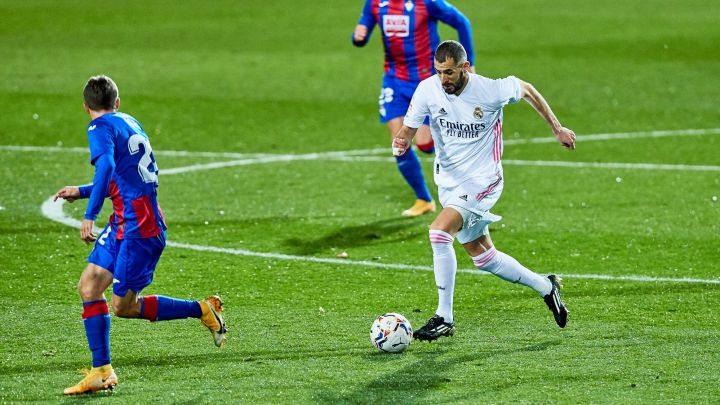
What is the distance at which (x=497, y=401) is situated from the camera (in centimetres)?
664

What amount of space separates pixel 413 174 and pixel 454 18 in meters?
1.56

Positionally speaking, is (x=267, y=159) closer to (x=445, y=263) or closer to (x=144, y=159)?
(x=445, y=263)

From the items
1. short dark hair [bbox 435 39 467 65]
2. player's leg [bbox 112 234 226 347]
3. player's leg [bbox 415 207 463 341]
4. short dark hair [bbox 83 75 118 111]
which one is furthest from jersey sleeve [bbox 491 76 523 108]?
short dark hair [bbox 83 75 118 111]

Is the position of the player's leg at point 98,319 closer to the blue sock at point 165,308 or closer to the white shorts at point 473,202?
the blue sock at point 165,308

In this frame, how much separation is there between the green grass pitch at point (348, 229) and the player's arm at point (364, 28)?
163cm

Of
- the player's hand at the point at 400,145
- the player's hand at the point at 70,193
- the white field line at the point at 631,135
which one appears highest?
the player's hand at the point at 70,193

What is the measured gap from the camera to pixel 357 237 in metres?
10.9

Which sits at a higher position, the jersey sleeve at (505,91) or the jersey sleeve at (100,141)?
the jersey sleeve at (100,141)

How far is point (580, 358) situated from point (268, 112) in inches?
413

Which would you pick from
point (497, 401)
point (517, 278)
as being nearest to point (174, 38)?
point (517, 278)

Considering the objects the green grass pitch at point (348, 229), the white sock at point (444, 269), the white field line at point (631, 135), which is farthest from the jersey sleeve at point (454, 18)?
the white sock at point (444, 269)

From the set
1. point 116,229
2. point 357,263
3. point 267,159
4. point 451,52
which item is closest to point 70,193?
point 116,229

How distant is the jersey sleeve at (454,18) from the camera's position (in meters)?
11.6

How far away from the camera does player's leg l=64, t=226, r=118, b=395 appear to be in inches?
267
